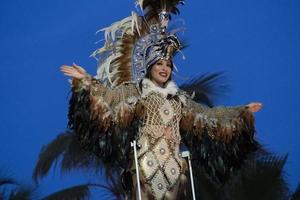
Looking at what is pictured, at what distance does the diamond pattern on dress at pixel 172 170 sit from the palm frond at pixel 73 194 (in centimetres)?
445

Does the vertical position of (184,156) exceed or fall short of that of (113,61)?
it falls short

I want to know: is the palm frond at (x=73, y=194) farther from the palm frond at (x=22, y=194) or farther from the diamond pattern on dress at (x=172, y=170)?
the diamond pattern on dress at (x=172, y=170)

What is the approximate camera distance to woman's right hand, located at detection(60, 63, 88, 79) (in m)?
4.60

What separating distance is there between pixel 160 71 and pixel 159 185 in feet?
2.71

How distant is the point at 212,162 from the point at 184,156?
39cm

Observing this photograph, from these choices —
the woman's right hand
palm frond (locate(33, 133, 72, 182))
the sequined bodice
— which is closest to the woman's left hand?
the sequined bodice

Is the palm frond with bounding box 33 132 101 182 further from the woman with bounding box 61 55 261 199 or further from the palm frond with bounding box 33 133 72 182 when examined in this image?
the woman with bounding box 61 55 261 199

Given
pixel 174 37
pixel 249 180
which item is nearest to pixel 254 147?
pixel 174 37

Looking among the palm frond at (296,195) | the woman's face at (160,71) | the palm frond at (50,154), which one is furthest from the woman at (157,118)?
the palm frond at (50,154)

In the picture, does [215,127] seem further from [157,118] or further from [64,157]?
[64,157]

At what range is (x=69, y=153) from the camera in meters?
8.67

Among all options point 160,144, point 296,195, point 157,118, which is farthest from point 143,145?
point 296,195

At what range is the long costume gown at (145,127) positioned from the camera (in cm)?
466

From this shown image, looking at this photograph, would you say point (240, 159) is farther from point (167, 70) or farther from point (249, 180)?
point (249, 180)
